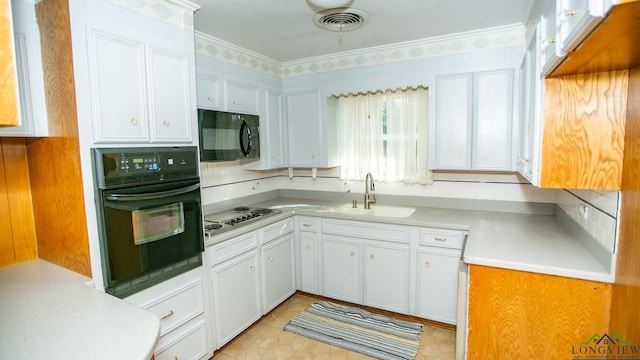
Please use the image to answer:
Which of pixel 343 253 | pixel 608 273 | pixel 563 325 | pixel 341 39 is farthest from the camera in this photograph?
pixel 343 253

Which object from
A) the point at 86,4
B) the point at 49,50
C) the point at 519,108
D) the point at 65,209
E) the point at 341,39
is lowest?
the point at 65,209

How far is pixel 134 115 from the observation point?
70.6 inches

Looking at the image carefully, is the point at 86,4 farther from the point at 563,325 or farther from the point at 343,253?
the point at 563,325

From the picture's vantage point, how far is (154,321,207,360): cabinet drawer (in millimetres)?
1980

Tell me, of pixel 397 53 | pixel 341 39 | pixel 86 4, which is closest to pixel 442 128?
pixel 397 53

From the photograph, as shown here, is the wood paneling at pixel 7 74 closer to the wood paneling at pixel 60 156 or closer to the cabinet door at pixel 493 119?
the wood paneling at pixel 60 156

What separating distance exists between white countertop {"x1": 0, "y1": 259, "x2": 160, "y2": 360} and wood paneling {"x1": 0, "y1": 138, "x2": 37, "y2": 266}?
0.78 feet

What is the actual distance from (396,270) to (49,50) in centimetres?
274

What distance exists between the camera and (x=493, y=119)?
2629 millimetres

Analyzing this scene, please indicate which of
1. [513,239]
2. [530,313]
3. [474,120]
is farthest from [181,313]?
[474,120]

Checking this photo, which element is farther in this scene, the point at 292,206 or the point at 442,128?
the point at 292,206

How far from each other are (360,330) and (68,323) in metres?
2.05

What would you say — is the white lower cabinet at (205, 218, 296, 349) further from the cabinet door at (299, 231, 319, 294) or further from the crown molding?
the crown molding

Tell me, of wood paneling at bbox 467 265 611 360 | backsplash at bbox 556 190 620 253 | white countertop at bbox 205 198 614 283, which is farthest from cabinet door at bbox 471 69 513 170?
wood paneling at bbox 467 265 611 360
